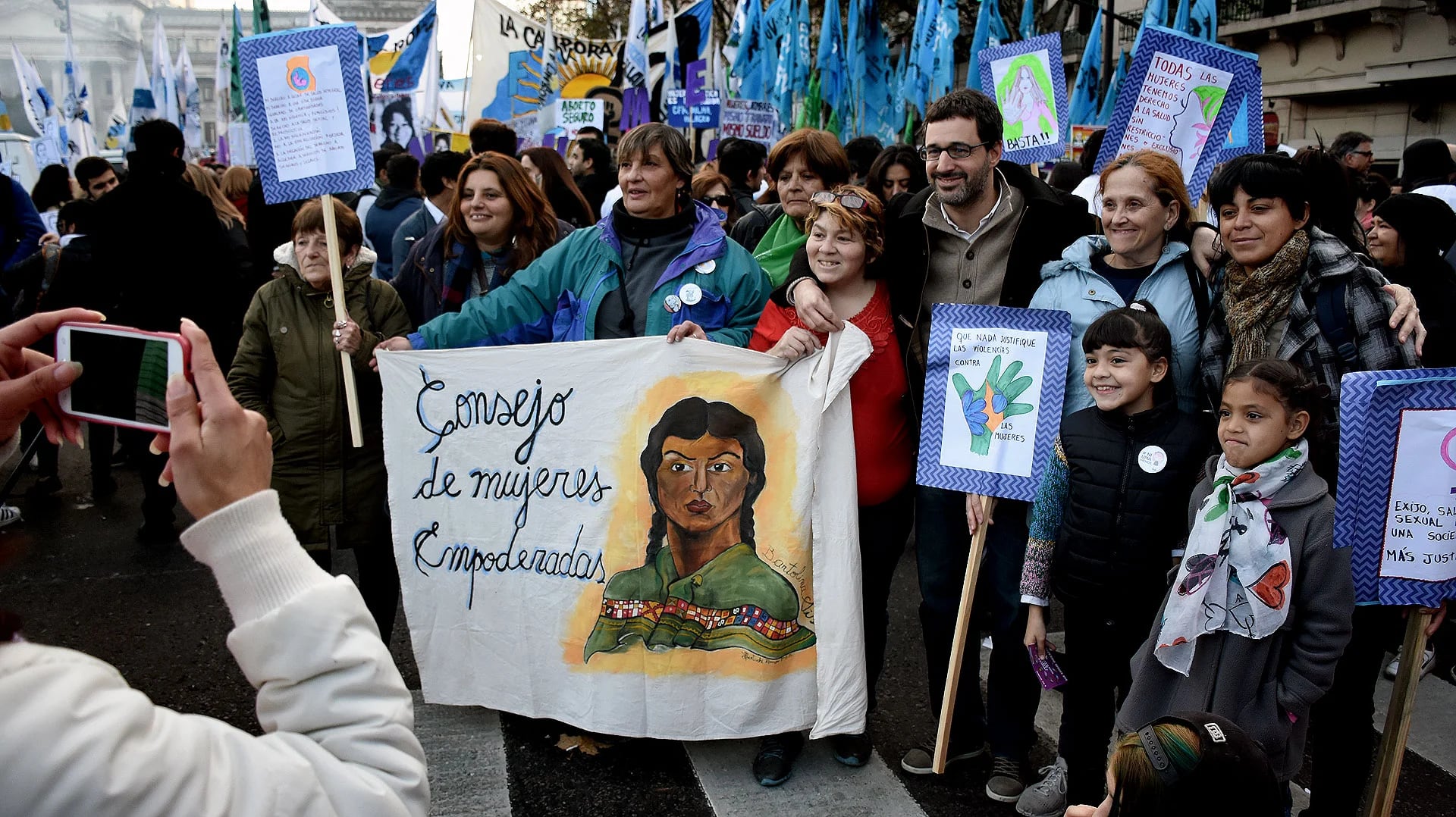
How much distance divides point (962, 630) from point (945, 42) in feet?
31.8

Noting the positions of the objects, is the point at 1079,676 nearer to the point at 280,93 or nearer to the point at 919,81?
the point at 280,93

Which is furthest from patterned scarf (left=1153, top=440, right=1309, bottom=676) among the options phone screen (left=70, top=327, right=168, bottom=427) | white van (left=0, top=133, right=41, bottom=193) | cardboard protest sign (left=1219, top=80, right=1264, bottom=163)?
white van (left=0, top=133, right=41, bottom=193)

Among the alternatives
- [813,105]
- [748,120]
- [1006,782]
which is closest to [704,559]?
[1006,782]

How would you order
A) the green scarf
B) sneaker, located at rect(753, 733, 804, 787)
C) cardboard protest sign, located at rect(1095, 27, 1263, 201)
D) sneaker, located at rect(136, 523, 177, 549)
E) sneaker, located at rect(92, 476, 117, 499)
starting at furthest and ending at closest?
sneaker, located at rect(92, 476, 117, 499), sneaker, located at rect(136, 523, 177, 549), cardboard protest sign, located at rect(1095, 27, 1263, 201), the green scarf, sneaker, located at rect(753, 733, 804, 787)

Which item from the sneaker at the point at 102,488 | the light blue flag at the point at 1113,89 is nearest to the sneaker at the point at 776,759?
the sneaker at the point at 102,488

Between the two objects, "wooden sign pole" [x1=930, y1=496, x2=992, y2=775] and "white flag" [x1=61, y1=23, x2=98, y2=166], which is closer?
"wooden sign pole" [x1=930, y1=496, x2=992, y2=775]

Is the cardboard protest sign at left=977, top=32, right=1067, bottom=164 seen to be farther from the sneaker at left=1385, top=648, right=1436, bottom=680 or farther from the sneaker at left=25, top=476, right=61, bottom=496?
the sneaker at left=25, top=476, right=61, bottom=496

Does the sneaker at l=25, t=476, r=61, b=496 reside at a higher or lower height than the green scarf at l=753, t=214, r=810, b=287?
lower

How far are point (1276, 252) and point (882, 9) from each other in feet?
90.5

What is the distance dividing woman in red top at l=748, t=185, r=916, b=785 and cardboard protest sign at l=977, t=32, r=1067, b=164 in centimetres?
308

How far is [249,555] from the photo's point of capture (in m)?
1.33

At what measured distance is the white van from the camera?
51.2ft

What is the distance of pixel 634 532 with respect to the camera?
12.5ft

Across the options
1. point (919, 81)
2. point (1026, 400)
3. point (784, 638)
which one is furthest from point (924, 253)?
point (919, 81)
